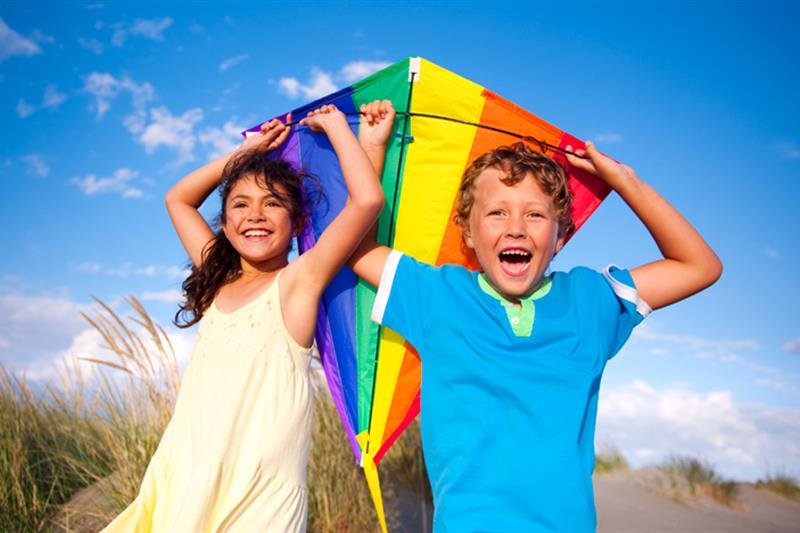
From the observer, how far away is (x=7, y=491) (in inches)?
172

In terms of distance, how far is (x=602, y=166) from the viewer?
2752mm

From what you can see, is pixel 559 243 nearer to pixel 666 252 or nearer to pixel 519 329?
pixel 666 252

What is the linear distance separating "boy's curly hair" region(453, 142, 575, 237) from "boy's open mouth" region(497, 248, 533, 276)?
0.29m

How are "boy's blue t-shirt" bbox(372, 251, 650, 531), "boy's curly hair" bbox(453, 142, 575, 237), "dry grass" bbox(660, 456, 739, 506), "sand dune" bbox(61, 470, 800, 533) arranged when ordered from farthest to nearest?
1. "dry grass" bbox(660, 456, 739, 506)
2. "sand dune" bbox(61, 470, 800, 533)
3. "boy's curly hair" bbox(453, 142, 575, 237)
4. "boy's blue t-shirt" bbox(372, 251, 650, 531)

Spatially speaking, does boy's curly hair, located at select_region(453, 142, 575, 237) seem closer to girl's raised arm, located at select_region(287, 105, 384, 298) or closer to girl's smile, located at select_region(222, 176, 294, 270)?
girl's raised arm, located at select_region(287, 105, 384, 298)

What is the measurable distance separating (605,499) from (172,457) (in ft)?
15.2

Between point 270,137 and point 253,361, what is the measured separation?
1.11 m

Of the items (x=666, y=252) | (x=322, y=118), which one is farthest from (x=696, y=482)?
(x=322, y=118)

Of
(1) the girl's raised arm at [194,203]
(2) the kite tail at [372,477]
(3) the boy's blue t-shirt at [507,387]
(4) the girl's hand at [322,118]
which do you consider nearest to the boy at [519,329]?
(3) the boy's blue t-shirt at [507,387]

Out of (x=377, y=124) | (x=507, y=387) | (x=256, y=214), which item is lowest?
(x=507, y=387)

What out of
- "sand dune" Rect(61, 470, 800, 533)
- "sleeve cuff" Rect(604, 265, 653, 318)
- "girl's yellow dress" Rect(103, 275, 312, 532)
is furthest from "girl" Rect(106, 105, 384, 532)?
"sand dune" Rect(61, 470, 800, 533)

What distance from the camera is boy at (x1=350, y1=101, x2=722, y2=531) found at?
6.79 feet

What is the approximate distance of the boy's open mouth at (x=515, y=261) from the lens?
2.35m

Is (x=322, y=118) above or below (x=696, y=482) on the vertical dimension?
above
